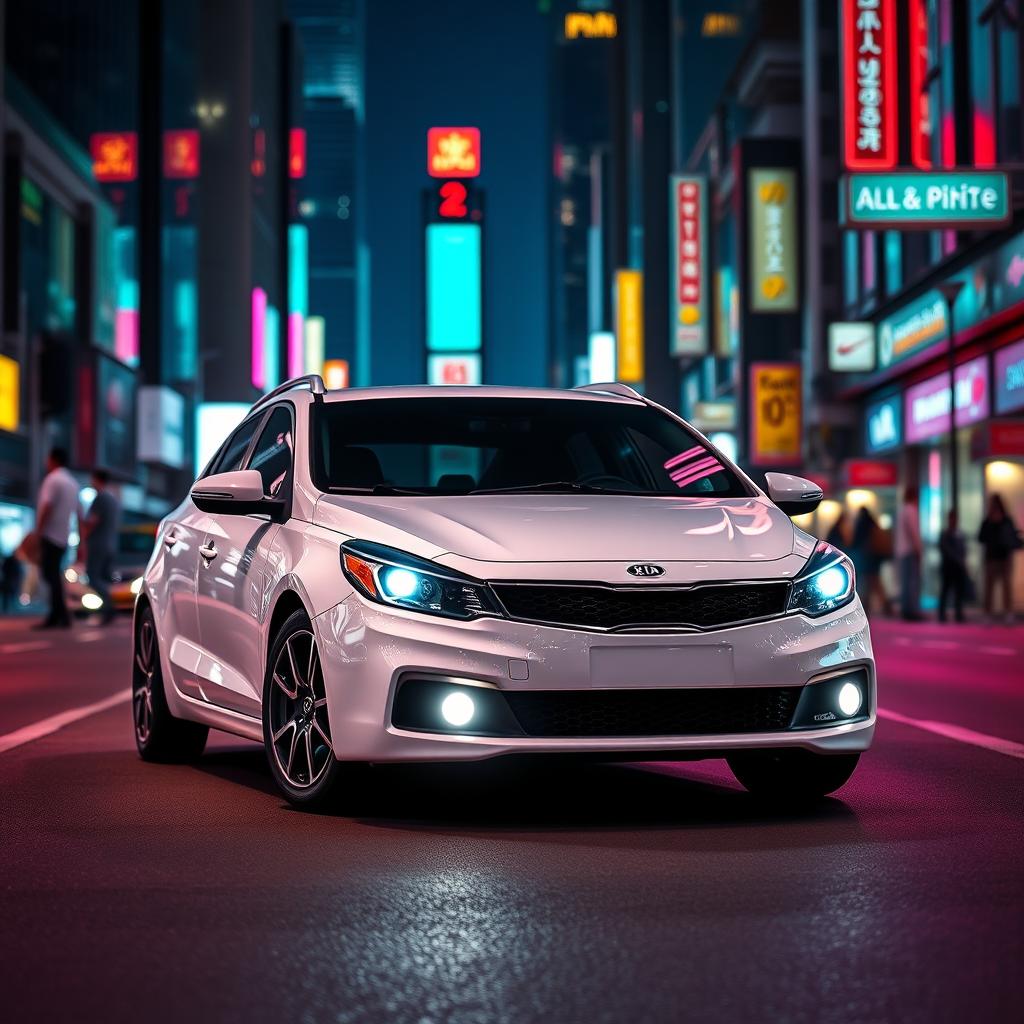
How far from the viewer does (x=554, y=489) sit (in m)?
7.68

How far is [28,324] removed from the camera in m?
63.2

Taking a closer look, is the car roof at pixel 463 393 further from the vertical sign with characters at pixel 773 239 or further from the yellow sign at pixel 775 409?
the vertical sign with characters at pixel 773 239

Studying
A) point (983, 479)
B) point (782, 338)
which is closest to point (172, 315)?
point (782, 338)

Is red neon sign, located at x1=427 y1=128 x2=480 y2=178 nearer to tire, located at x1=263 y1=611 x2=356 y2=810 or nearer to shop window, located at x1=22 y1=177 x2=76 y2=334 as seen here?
shop window, located at x1=22 y1=177 x2=76 y2=334

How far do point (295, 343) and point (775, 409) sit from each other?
89.1 meters

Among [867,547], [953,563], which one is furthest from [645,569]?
[867,547]

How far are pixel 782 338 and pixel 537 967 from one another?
2109 inches

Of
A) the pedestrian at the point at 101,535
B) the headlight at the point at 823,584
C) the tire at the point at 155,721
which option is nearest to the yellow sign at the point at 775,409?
the pedestrian at the point at 101,535

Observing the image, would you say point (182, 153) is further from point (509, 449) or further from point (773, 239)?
point (509, 449)

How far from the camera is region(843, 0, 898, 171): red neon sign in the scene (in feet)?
108

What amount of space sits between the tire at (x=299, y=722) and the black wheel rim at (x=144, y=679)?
5.77 feet

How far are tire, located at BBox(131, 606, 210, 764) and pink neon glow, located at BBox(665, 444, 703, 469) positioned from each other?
233 centimetres

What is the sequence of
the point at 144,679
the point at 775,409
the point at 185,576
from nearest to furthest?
the point at 185,576
the point at 144,679
the point at 775,409

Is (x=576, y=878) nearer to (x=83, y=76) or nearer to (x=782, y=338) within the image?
(x=782, y=338)
